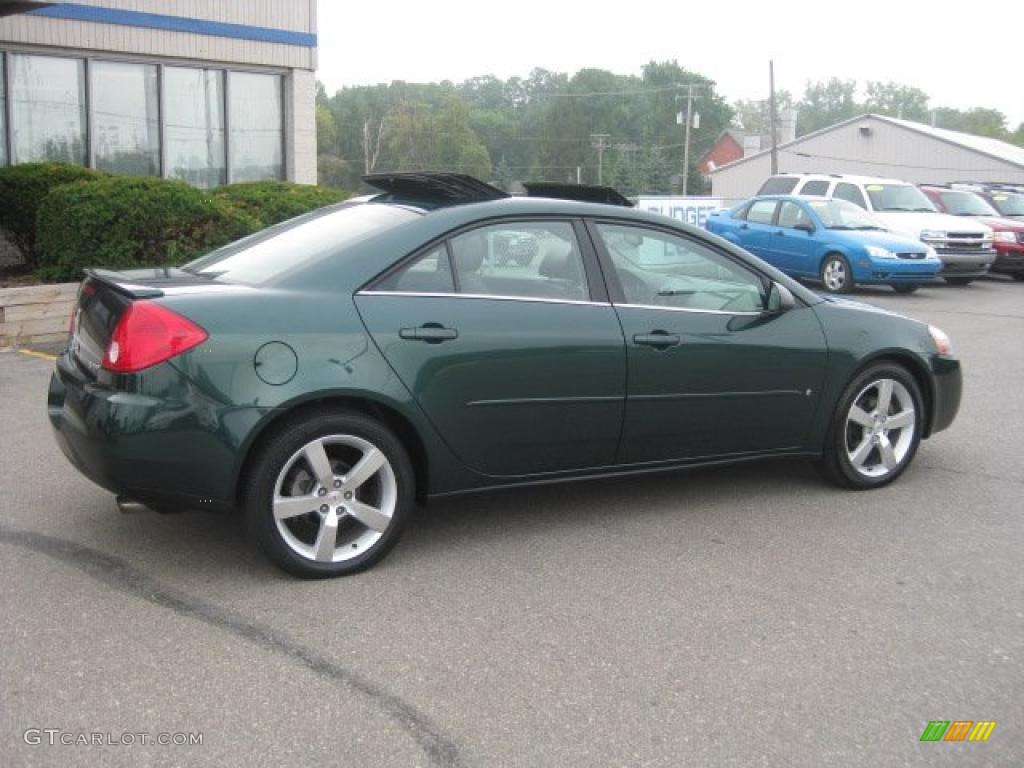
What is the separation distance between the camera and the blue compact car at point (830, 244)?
52.7 feet

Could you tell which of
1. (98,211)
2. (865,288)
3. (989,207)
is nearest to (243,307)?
(98,211)

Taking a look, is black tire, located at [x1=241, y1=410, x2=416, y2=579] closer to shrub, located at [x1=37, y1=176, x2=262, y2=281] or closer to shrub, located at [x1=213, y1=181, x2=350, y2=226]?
shrub, located at [x1=37, y1=176, x2=262, y2=281]

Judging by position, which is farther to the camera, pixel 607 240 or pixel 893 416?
pixel 893 416

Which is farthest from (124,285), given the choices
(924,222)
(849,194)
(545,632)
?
(849,194)

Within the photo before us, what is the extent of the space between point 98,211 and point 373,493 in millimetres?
6689

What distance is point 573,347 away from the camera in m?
4.71

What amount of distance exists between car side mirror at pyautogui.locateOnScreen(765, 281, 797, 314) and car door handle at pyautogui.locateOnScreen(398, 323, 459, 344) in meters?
1.71

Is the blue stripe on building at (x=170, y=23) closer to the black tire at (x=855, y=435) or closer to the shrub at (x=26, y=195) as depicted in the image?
the shrub at (x=26, y=195)

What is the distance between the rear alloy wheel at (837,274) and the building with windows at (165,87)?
8276 mm

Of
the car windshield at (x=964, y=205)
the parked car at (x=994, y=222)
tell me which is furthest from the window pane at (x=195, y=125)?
the car windshield at (x=964, y=205)

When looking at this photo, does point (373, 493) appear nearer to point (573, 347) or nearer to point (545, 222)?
point (573, 347)

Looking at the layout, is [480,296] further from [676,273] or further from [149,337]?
[149,337]

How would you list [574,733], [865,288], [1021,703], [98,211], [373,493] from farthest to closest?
1. [865,288]
2. [98,211]
3. [373,493]
4. [1021,703]
5. [574,733]

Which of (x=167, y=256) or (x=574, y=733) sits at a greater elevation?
(x=167, y=256)
